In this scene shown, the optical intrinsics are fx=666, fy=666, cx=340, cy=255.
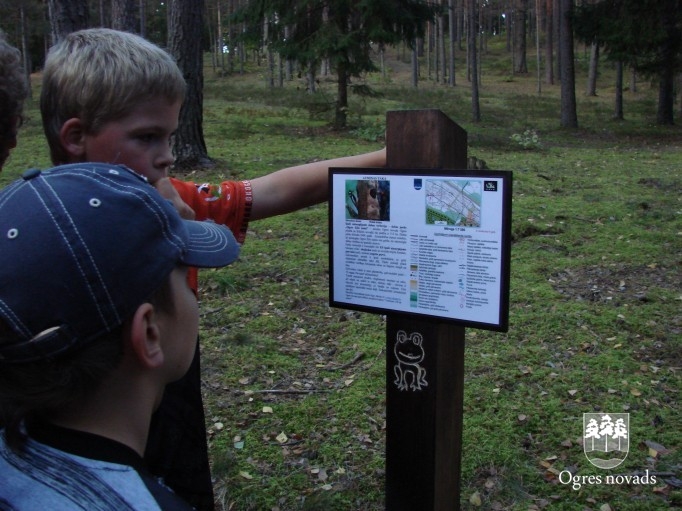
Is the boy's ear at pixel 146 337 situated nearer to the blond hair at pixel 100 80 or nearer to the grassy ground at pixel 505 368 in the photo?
the blond hair at pixel 100 80

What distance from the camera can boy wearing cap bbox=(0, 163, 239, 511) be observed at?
957 mm

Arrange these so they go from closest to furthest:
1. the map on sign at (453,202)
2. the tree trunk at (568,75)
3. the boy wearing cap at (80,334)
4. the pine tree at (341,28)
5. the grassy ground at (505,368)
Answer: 1. the boy wearing cap at (80,334)
2. the map on sign at (453,202)
3. the grassy ground at (505,368)
4. the pine tree at (341,28)
5. the tree trunk at (568,75)

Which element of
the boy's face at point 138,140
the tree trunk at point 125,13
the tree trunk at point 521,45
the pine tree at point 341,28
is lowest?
the boy's face at point 138,140

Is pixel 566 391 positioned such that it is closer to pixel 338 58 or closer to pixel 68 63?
pixel 68 63

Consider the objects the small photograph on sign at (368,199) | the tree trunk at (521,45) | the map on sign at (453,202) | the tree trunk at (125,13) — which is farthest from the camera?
the tree trunk at (521,45)

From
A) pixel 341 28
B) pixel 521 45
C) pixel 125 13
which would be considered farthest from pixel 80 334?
pixel 521 45

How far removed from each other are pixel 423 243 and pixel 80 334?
1307 millimetres

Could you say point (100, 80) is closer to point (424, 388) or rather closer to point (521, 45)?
point (424, 388)

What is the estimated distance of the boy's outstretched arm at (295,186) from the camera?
219 cm

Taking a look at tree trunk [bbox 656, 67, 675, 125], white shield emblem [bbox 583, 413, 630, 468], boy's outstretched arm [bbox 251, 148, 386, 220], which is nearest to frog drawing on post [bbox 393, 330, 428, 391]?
boy's outstretched arm [bbox 251, 148, 386, 220]

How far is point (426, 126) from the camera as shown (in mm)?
2129

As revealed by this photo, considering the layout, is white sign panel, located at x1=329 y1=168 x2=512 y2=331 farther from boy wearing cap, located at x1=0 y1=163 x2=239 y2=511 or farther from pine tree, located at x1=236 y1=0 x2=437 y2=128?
pine tree, located at x1=236 y1=0 x2=437 y2=128

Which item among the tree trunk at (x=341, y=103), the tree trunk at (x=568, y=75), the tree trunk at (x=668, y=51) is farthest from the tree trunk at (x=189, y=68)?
the tree trunk at (x=668, y=51)

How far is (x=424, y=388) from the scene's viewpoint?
2.26 meters
